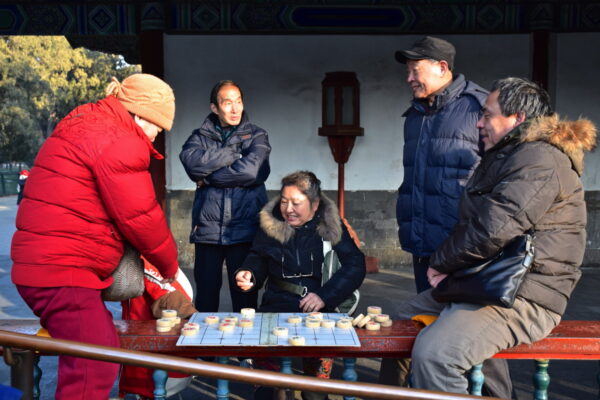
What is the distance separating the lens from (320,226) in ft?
11.0

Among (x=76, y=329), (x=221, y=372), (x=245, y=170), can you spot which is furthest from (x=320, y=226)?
(x=221, y=372)

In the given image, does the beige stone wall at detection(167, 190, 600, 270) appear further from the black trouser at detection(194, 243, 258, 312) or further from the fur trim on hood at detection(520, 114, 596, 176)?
the fur trim on hood at detection(520, 114, 596, 176)

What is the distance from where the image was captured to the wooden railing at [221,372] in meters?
1.61

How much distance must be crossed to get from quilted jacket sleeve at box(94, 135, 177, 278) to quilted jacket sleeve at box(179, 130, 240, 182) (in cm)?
141

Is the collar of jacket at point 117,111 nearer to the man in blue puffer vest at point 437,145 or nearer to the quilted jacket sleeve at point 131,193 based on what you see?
the quilted jacket sleeve at point 131,193

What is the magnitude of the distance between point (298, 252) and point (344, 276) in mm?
266

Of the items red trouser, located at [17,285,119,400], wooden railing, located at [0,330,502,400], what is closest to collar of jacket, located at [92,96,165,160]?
red trouser, located at [17,285,119,400]

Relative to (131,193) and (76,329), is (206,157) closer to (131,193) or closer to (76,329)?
(131,193)

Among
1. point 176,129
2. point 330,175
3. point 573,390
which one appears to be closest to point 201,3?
point 176,129

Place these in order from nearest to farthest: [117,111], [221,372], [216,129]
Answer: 1. [221,372]
2. [117,111]
3. [216,129]

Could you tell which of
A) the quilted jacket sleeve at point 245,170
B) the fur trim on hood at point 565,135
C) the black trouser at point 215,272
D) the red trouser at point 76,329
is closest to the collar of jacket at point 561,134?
the fur trim on hood at point 565,135

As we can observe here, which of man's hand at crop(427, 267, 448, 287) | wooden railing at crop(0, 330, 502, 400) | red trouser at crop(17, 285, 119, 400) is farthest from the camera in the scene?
man's hand at crop(427, 267, 448, 287)

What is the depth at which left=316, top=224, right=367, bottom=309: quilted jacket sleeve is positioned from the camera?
127 inches

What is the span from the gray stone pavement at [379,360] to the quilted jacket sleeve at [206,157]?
1271 mm
